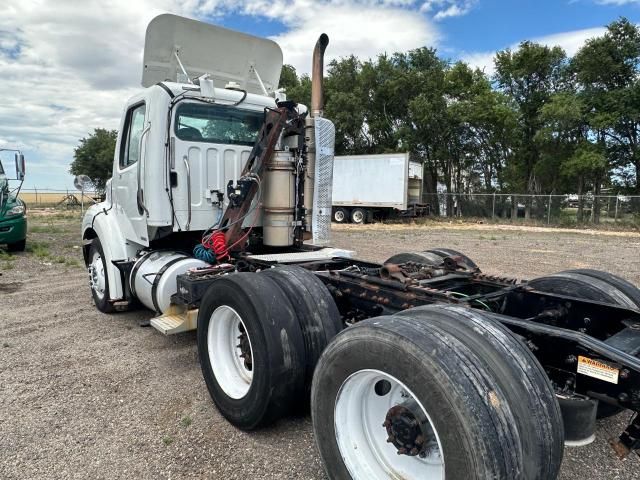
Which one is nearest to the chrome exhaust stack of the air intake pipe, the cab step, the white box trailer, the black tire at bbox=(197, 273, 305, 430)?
the air intake pipe

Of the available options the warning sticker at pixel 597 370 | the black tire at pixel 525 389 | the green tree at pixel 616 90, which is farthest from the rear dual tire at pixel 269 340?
the green tree at pixel 616 90

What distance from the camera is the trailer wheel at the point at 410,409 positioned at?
6.38 ft

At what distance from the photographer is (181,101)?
17.3 feet

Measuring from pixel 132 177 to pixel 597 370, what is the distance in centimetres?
492

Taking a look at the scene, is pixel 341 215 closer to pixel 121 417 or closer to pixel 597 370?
pixel 121 417

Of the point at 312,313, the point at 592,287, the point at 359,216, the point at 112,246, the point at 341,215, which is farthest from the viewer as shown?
the point at 341,215

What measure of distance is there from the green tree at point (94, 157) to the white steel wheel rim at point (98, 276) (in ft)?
184

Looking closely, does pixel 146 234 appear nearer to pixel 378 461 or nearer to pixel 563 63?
pixel 378 461

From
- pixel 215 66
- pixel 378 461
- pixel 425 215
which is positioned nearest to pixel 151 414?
pixel 378 461

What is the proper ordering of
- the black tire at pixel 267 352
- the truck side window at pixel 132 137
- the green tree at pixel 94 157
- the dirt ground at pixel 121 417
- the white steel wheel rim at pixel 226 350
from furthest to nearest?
the green tree at pixel 94 157 → the truck side window at pixel 132 137 → the white steel wheel rim at pixel 226 350 → the black tire at pixel 267 352 → the dirt ground at pixel 121 417

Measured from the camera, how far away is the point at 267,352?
3135mm

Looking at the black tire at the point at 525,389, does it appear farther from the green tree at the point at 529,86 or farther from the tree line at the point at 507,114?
the green tree at the point at 529,86

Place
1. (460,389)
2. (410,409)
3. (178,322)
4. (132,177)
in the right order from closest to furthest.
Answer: (460,389)
(410,409)
(178,322)
(132,177)

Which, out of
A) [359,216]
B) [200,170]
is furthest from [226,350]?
[359,216]
